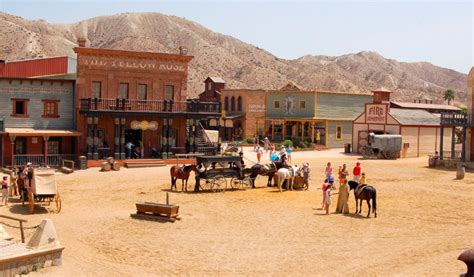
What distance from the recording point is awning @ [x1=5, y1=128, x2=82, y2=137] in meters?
36.2

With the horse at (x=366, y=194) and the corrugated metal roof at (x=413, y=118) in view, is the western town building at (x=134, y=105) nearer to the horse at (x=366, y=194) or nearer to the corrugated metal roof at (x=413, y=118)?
the corrugated metal roof at (x=413, y=118)

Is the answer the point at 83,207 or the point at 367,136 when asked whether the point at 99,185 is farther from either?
the point at 367,136

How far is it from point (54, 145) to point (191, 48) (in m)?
121

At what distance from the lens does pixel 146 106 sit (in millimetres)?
40625

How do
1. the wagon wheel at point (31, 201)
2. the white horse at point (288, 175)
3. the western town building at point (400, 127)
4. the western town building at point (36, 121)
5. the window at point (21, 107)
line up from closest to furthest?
the wagon wheel at point (31, 201)
the white horse at point (288, 175)
the western town building at point (36, 121)
the window at point (21, 107)
the western town building at point (400, 127)

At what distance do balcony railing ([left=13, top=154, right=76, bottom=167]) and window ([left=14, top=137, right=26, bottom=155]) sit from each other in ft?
3.58

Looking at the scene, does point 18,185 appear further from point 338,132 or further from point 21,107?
point 338,132

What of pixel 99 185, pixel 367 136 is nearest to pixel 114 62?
pixel 99 185

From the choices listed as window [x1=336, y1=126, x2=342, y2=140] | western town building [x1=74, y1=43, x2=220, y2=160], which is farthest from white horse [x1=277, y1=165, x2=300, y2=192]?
window [x1=336, y1=126, x2=342, y2=140]

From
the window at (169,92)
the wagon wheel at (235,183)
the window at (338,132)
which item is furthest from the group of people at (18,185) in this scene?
the window at (338,132)

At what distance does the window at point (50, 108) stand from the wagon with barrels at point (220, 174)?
1305cm

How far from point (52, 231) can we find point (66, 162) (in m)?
23.0

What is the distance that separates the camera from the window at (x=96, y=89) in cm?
3953

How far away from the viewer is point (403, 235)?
64.3 feet
